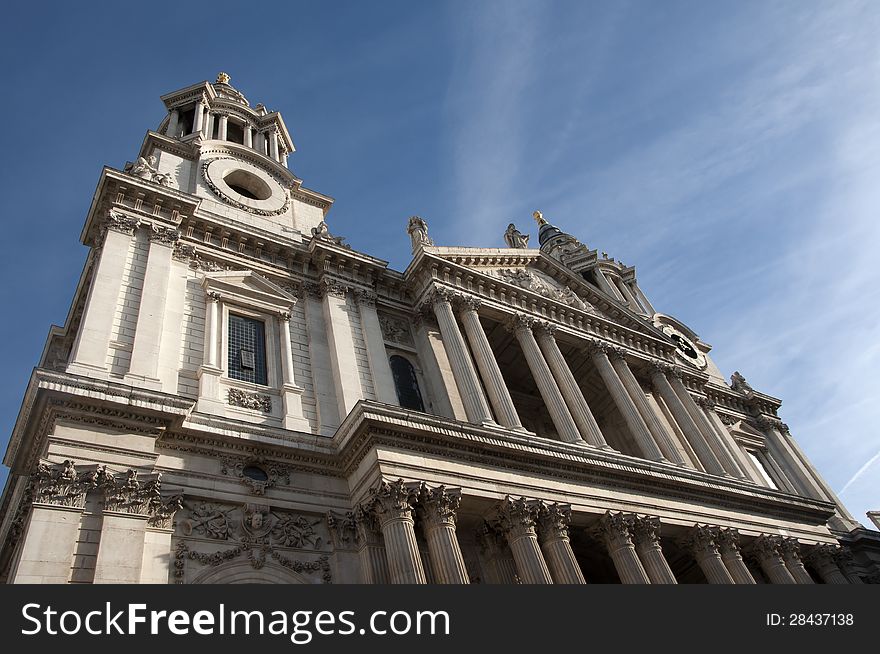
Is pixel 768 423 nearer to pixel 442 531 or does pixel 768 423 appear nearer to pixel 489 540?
pixel 489 540

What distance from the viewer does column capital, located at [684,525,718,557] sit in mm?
22250

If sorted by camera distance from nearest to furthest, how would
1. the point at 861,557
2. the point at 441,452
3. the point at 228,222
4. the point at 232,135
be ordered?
the point at 441,452, the point at 228,222, the point at 861,557, the point at 232,135

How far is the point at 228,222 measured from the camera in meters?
23.6

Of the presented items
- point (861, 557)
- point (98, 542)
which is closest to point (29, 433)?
point (98, 542)

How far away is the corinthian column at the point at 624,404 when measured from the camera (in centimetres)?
2541

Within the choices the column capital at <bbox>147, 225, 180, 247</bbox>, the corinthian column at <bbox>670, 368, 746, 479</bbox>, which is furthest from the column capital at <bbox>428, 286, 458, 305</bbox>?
the corinthian column at <bbox>670, 368, 746, 479</bbox>

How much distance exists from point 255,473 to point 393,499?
395 centimetres

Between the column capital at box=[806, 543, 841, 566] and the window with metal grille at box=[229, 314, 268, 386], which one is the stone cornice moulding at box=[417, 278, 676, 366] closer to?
the window with metal grille at box=[229, 314, 268, 386]

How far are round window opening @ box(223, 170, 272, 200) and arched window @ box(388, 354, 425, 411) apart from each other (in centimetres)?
998

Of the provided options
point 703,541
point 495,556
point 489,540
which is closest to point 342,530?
point 489,540

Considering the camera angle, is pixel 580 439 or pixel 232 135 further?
pixel 232 135

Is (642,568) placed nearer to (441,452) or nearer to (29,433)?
(441,452)

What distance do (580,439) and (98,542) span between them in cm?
1489

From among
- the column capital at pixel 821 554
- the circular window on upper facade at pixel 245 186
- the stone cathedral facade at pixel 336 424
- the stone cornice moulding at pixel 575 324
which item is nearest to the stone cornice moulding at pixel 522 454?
the stone cathedral facade at pixel 336 424
